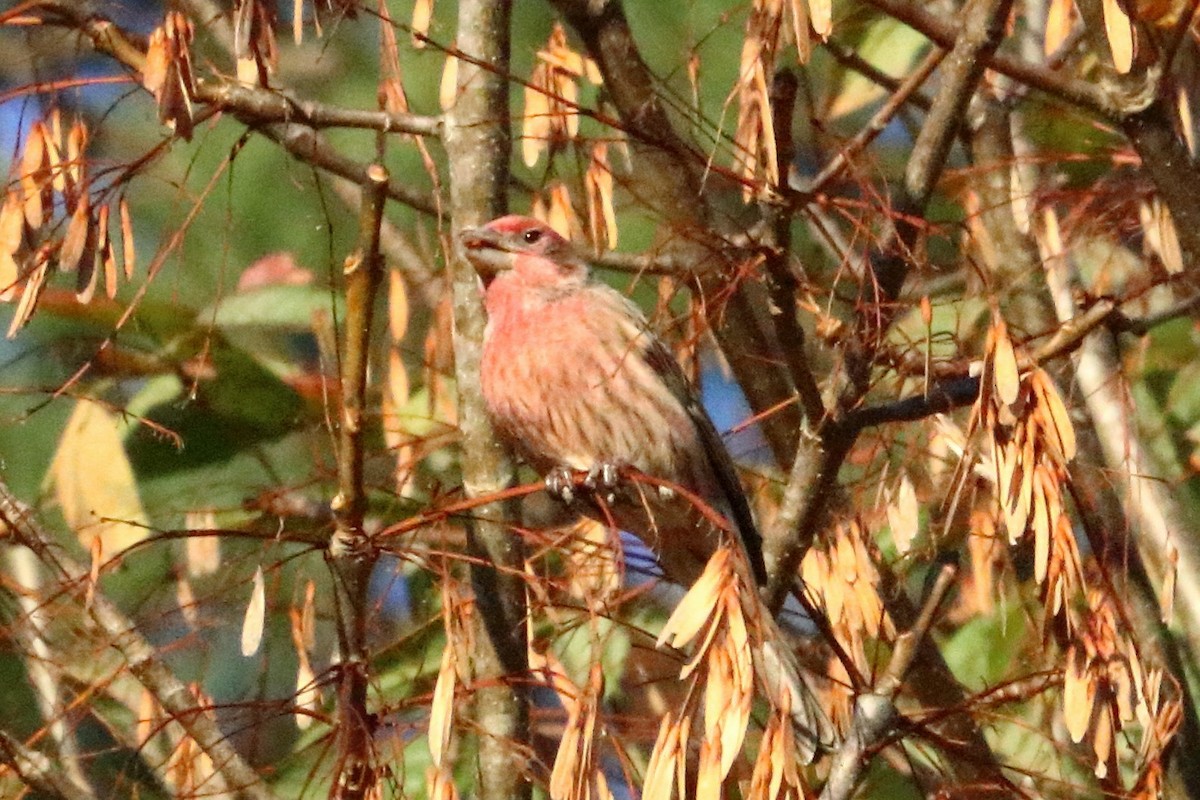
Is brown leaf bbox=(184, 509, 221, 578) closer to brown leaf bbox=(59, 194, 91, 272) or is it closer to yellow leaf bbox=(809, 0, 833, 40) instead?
brown leaf bbox=(59, 194, 91, 272)

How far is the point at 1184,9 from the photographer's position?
10.7 feet

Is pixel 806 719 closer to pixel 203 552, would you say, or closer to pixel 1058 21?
pixel 1058 21

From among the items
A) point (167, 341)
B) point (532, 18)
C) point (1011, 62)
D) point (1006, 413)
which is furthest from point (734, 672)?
point (532, 18)

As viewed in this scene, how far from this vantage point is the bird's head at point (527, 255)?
15.4 ft

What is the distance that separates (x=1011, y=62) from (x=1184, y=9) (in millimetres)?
354

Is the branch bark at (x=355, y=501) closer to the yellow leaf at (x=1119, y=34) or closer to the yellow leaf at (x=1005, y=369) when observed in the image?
the yellow leaf at (x=1005, y=369)

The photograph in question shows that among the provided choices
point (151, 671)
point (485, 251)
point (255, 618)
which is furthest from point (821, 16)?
point (151, 671)

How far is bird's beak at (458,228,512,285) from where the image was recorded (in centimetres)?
441

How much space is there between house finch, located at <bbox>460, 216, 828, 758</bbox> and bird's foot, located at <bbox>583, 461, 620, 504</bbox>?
0.46 feet

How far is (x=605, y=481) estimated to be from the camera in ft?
14.5

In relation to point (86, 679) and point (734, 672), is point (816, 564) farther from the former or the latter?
point (86, 679)

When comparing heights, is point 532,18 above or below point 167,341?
above

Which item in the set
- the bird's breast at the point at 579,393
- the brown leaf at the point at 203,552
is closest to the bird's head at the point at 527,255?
the bird's breast at the point at 579,393

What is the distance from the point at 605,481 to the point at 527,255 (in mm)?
898
